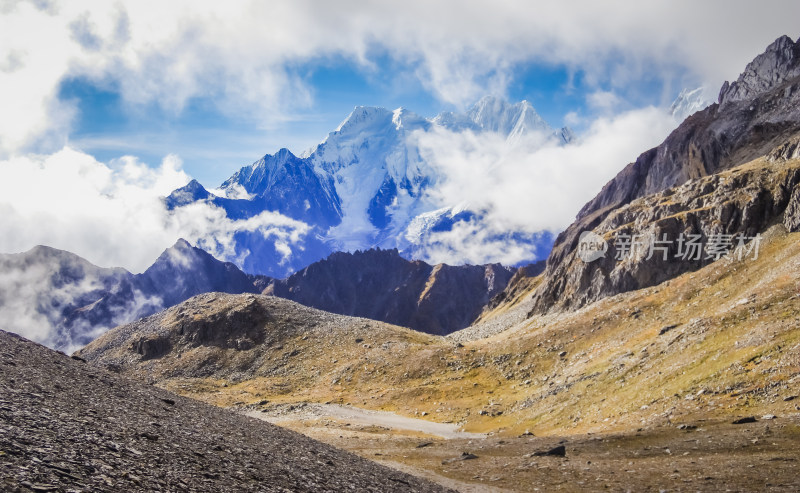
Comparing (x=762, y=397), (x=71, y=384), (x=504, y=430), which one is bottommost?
(x=504, y=430)

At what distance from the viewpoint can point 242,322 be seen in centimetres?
14112

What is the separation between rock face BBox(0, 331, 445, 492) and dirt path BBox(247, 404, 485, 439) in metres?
38.5

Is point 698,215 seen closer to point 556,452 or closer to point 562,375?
point 562,375

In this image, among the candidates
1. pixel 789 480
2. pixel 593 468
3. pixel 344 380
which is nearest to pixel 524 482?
pixel 593 468

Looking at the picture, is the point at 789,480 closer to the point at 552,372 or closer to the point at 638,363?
the point at 638,363

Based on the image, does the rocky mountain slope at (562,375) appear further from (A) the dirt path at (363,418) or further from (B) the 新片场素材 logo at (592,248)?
(B) the 新片场素材 logo at (592,248)

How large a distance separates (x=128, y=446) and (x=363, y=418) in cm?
6761

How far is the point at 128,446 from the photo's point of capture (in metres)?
19.7

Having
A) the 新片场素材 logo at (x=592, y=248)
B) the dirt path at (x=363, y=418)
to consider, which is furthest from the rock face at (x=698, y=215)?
the dirt path at (x=363, y=418)

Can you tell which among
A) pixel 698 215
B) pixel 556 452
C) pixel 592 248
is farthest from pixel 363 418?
pixel 592 248

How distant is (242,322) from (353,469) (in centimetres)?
11706

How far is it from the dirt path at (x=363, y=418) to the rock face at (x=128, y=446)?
3851cm

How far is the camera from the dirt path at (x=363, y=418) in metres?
73.1

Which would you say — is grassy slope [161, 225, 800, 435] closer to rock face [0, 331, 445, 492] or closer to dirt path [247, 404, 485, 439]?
dirt path [247, 404, 485, 439]
